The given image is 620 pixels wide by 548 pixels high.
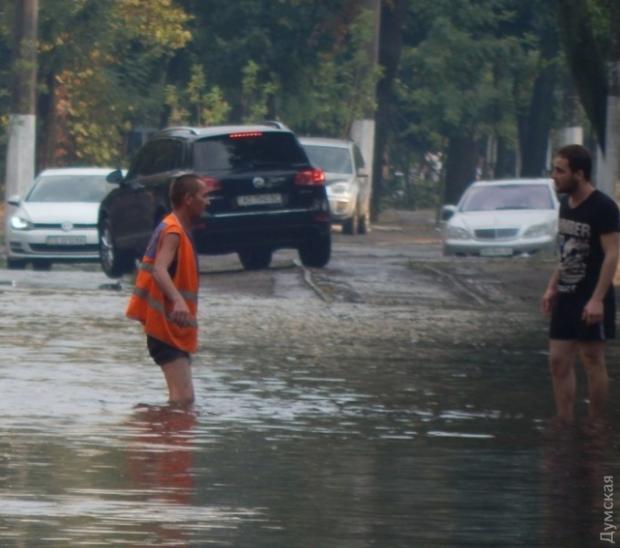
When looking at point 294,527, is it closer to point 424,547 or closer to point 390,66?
point 424,547

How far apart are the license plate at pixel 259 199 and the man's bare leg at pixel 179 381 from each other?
1287cm

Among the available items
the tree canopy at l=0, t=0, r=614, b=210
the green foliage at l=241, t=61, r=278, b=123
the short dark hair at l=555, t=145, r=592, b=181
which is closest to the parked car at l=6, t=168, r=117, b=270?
the tree canopy at l=0, t=0, r=614, b=210

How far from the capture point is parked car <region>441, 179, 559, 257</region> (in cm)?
3089

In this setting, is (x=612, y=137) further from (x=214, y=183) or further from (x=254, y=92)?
(x=254, y=92)

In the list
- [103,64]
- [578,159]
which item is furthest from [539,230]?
[578,159]

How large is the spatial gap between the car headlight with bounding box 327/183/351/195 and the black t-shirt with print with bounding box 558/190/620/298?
28.3 meters

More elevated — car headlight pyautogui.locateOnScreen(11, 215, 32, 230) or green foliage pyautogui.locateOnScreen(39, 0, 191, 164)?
green foliage pyautogui.locateOnScreen(39, 0, 191, 164)

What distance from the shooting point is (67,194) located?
101ft

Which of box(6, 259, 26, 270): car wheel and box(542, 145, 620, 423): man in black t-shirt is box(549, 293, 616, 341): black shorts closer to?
box(542, 145, 620, 423): man in black t-shirt

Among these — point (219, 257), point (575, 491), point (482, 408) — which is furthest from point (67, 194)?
point (575, 491)

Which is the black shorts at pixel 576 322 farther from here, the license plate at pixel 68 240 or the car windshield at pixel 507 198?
the car windshield at pixel 507 198

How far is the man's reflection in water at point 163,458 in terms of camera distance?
8680 millimetres

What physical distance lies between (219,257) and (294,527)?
898 inches

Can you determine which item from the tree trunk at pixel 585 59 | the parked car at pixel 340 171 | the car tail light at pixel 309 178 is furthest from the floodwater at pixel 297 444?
the parked car at pixel 340 171
